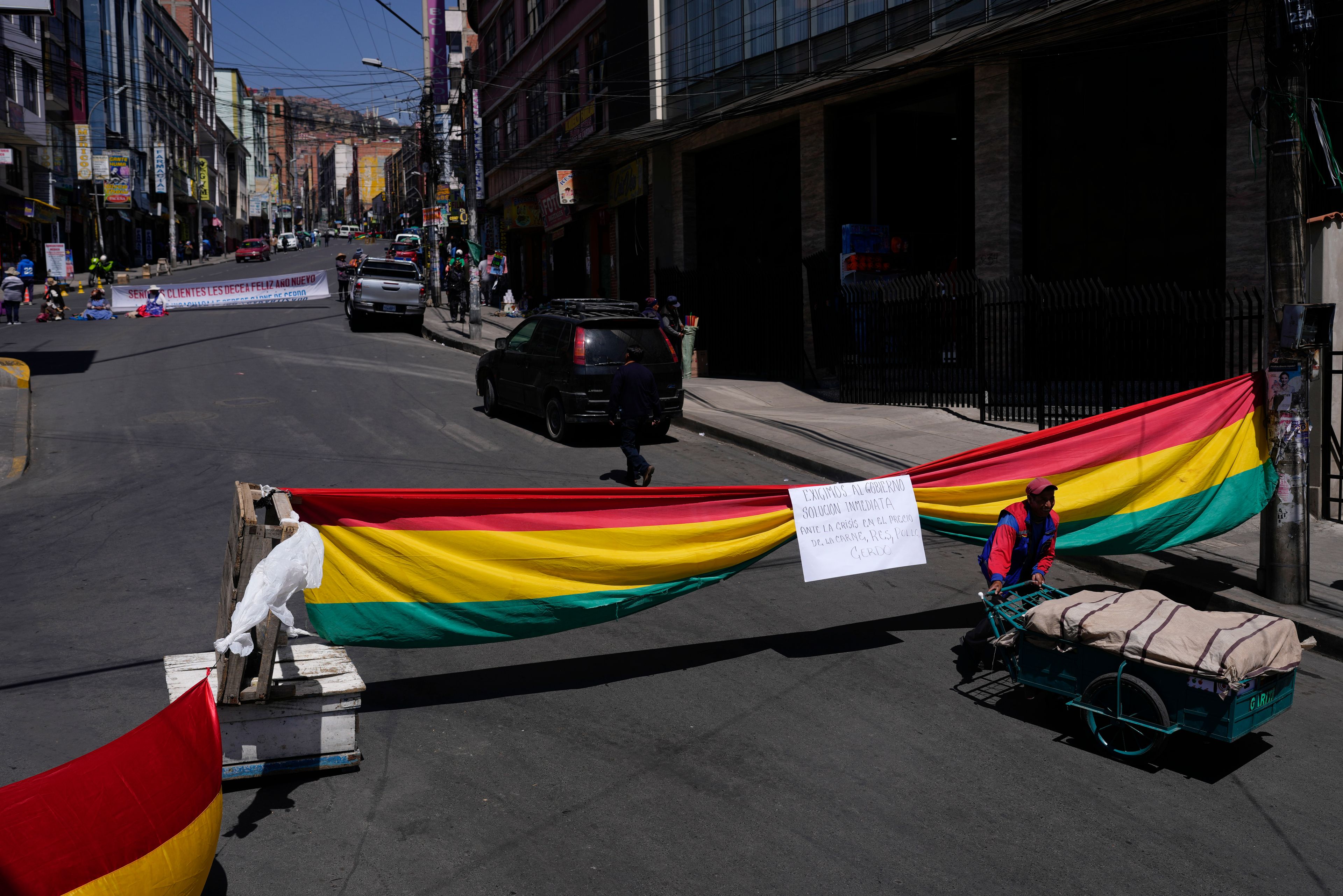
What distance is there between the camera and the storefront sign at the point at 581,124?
30.5 metres

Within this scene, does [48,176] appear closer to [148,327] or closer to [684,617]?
[148,327]

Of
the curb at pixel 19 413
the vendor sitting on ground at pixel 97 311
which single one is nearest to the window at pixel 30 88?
the vendor sitting on ground at pixel 97 311

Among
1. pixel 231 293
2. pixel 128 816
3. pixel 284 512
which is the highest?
pixel 231 293

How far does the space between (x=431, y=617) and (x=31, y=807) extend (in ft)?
9.02

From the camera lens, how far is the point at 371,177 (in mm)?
180750

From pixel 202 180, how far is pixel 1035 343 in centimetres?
8718

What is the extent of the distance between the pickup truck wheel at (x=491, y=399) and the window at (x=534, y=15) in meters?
22.9

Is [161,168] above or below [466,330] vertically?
above

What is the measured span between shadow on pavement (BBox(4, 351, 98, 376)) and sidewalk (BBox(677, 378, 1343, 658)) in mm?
12327

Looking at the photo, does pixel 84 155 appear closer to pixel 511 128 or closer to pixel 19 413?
pixel 511 128

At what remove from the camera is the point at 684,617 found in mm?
7785

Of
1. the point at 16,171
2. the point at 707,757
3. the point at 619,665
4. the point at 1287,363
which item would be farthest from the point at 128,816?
the point at 16,171

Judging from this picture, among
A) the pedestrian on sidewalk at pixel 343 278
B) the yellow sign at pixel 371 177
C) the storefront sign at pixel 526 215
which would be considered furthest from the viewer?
the yellow sign at pixel 371 177

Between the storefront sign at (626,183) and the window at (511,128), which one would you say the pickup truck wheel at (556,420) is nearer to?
the storefront sign at (626,183)
